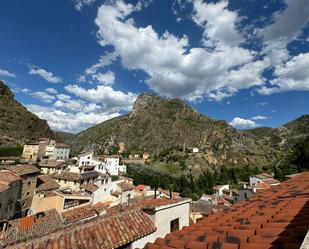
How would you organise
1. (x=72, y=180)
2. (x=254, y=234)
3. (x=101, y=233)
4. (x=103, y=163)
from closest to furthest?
(x=254, y=234) < (x=101, y=233) < (x=72, y=180) < (x=103, y=163)

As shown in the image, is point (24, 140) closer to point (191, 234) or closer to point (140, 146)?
point (140, 146)

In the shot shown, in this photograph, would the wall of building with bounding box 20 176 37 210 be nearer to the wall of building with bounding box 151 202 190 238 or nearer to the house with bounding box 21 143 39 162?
the wall of building with bounding box 151 202 190 238

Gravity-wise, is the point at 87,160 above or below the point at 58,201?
above

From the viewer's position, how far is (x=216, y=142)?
474ft

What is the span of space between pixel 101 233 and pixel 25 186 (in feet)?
106

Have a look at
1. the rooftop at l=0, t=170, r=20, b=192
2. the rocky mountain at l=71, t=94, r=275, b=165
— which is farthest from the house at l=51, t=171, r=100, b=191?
the rocky mountain at l=71, t=94, r=275, b=165

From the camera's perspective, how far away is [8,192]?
2794 centimetres

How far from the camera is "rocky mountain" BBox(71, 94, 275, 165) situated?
13225 centimetres

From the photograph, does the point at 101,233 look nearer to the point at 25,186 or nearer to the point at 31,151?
the point at 25,186

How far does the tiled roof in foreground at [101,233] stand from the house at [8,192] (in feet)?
78.4

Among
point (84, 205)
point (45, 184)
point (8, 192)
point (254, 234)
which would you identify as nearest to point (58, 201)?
point (84, 205)

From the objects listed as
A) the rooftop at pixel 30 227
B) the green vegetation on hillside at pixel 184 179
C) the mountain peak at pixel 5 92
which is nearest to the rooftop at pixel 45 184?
the rooftop at pixel 30 227

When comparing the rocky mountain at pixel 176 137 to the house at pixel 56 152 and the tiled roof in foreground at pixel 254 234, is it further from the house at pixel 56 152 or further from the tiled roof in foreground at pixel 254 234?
the tiled roof in foreground at pixel 254 234

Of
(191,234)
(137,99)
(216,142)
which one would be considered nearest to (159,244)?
(191,234)
